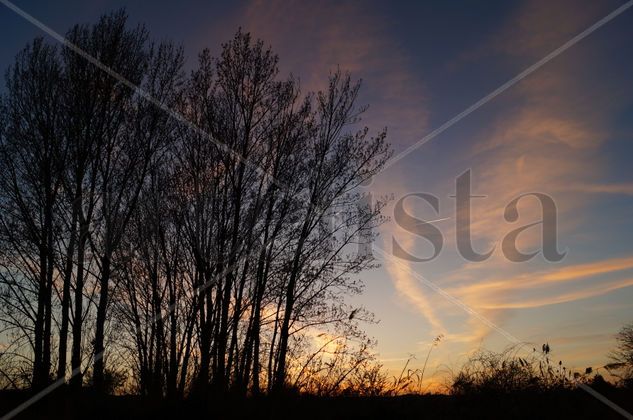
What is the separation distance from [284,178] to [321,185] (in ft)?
4.32

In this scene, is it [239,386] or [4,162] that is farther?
[4,162]

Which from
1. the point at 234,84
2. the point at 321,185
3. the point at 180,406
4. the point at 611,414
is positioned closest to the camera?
the point at 611,414

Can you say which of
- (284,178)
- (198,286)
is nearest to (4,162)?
(198,286)

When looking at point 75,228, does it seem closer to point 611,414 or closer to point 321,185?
→ point 321,185

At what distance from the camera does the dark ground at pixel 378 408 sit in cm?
724

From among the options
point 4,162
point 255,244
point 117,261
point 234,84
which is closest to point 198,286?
point 255,244

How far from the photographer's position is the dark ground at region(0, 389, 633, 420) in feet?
23.7

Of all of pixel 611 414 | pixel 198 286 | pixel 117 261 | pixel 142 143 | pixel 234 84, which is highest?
pixel 234 84

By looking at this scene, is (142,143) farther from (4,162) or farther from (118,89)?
(4,162)

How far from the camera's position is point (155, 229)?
51.6 feet

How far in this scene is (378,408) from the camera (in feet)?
26.0

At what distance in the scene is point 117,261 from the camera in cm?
1555

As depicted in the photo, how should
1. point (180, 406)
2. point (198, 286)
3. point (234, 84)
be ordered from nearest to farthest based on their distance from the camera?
point (180, 406) < point (198, 286) < point (234, 84)

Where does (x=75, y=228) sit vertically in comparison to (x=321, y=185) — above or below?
below
